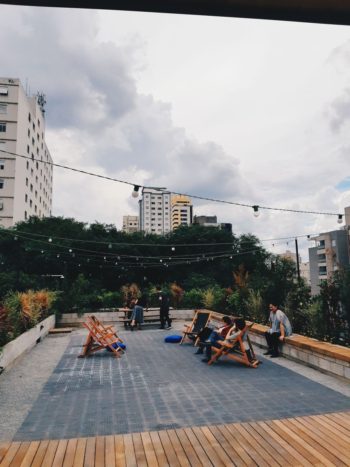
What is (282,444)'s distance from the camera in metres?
3.56

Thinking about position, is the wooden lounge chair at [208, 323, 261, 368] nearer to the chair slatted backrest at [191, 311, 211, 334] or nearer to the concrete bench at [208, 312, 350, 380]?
the concrete bench at [208, 312, 350, 380]

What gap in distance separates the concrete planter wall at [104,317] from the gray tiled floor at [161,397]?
7807 mm

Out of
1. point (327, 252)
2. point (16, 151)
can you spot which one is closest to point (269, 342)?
point (16, 151)

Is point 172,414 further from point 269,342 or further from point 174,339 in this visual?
point 174,339

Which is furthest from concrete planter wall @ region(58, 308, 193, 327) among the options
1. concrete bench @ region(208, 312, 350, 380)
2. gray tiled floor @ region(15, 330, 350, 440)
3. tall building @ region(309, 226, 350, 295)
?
tall building @ region(309, 226, 350, 295)

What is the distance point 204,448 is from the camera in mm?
3496

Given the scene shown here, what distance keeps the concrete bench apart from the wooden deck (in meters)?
2.06

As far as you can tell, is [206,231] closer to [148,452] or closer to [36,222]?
[36,222]

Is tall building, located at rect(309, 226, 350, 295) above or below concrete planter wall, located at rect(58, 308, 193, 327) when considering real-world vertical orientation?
above

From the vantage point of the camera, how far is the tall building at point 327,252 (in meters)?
72.6

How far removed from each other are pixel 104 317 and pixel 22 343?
810cm

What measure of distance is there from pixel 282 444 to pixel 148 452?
1.31 meters

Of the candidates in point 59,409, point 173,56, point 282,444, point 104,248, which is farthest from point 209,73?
point 104,248

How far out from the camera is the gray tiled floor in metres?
4.30
